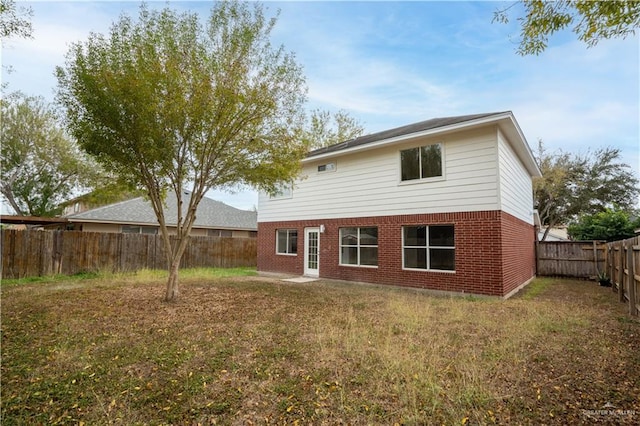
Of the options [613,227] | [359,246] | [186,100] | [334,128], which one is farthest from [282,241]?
[613,227]

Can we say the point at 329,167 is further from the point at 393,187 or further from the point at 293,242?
the point at 293,242

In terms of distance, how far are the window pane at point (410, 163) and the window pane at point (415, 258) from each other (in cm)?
244

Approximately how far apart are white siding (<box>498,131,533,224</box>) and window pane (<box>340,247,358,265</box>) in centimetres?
520

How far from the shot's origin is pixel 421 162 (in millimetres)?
10250

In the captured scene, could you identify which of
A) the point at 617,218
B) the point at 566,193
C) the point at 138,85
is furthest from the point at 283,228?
the point at 566,193

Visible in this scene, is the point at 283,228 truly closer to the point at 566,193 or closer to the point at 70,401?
the point at 70,401

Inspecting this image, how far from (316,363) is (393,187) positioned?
7682mm

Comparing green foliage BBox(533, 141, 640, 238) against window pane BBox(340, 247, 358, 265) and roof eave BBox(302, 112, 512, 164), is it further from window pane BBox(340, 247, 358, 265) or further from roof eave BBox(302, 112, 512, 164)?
window pane BBox(340, 247, 358, 265)

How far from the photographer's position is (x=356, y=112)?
90.0 ft

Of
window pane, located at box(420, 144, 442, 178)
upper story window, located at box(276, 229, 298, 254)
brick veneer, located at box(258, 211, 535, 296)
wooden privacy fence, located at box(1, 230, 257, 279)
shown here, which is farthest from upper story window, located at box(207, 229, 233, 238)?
window pane, located at box(420, 144, 442, 178)

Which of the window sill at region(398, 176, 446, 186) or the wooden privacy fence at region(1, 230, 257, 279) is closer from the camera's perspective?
the window sill at region(398, 176, 446, 186)

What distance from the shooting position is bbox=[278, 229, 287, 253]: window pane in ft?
47.6

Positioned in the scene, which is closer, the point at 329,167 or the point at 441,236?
the point at 441,236

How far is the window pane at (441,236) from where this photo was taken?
952 cm
